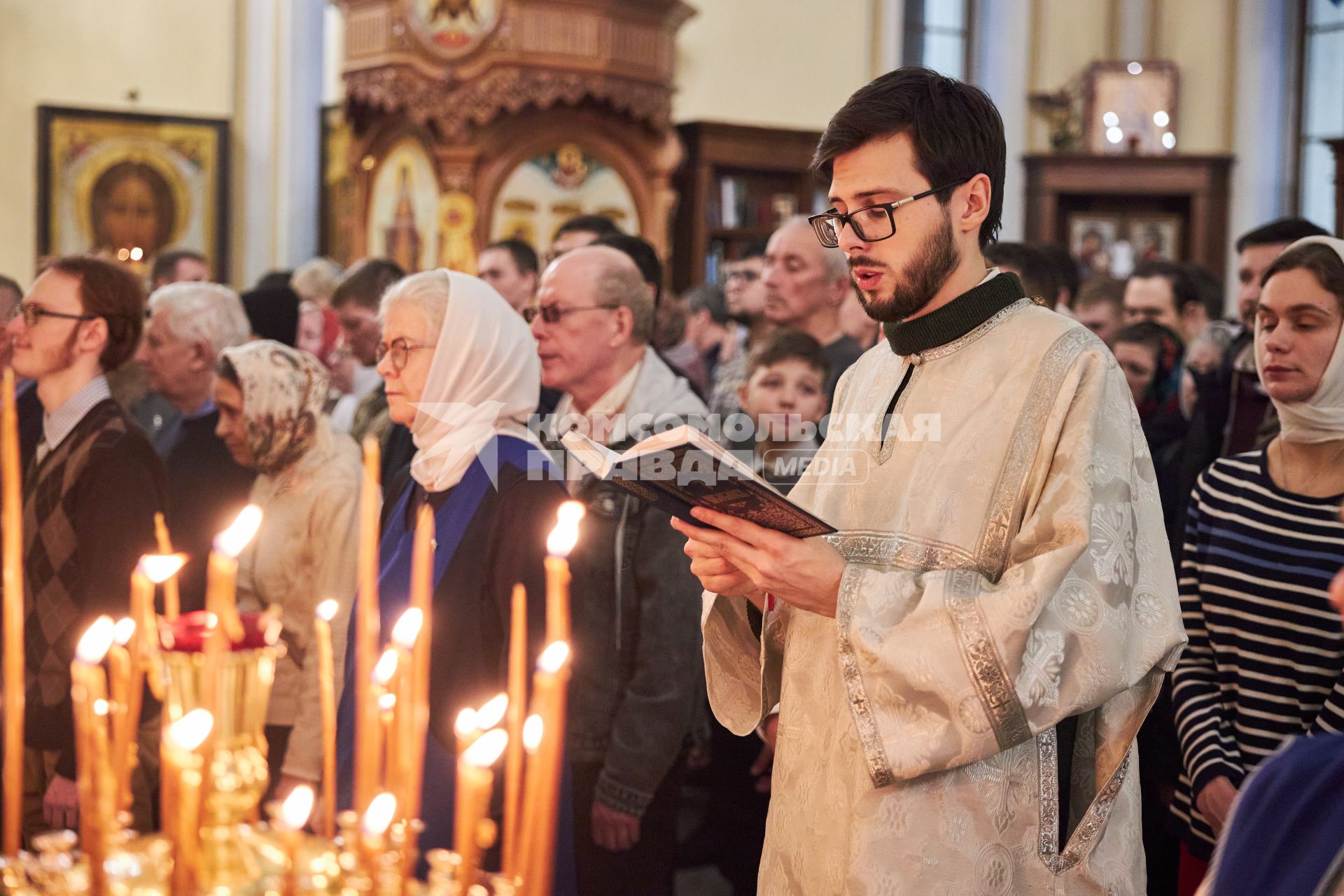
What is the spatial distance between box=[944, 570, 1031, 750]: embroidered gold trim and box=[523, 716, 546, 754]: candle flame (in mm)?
793

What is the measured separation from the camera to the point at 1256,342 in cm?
274

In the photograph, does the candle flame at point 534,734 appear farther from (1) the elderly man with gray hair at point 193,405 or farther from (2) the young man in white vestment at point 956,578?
(1) the elderly man with gray hair at point 193,405

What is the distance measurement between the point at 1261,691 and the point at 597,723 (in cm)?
135

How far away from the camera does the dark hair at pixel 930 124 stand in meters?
1.92

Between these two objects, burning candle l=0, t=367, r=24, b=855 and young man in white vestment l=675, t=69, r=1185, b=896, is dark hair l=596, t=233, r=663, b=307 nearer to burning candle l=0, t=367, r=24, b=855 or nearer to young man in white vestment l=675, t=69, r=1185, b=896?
young man in white vestment l=675, t=69, r=1185, b=896

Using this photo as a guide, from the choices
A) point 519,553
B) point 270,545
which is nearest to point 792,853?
point 519,553

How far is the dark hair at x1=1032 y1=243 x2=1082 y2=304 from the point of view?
4188 mm

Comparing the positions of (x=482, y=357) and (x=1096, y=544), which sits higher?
(x=482, y=357)

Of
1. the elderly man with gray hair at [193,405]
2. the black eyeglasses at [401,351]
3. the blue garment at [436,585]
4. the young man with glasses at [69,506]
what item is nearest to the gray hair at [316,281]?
the elderly man with gray hair at [193,405]

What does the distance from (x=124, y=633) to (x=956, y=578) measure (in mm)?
996

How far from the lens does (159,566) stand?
128cm

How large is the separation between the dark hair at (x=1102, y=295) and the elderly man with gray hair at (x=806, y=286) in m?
1.13

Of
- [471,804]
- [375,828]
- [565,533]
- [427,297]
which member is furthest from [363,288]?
[471,804]

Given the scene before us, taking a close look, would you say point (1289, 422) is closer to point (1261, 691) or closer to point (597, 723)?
point (1261, 691)
